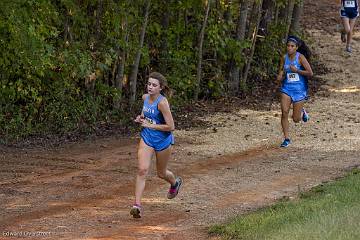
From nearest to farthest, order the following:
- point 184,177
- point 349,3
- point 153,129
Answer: point 153,129 → point 184,177 → point 349,3

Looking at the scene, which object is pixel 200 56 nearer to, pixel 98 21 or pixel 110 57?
pixel 110 57

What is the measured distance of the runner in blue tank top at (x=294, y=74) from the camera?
12172mm

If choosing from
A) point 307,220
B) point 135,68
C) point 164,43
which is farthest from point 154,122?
point 164,43

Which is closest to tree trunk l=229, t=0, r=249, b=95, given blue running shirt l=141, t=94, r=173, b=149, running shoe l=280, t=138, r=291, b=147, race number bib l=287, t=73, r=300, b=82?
running shoe l=280, t=138, r=291, b=147

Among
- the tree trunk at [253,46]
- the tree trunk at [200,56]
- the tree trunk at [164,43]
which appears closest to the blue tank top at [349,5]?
the tree trunk at [253,46]

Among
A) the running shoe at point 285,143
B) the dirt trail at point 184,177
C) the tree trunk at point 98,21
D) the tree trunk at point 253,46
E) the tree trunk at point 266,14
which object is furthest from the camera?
the tree trunk at point 266,14

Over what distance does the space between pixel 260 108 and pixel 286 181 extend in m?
6.79

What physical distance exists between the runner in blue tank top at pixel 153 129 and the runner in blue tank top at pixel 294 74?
171 inches

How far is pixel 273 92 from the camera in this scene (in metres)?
19.0

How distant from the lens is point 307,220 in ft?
24.1

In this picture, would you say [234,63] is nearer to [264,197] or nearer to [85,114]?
[85,114]

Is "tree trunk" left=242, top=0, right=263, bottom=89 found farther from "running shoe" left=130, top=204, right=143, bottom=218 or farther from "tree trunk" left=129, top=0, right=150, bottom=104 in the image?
"running shoe" left=130, top=204, right=143, bottom=218

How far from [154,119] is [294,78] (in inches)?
186

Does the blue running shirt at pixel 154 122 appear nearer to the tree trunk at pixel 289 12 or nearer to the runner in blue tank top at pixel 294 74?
the runner in blue tank top at pixel 294 74
